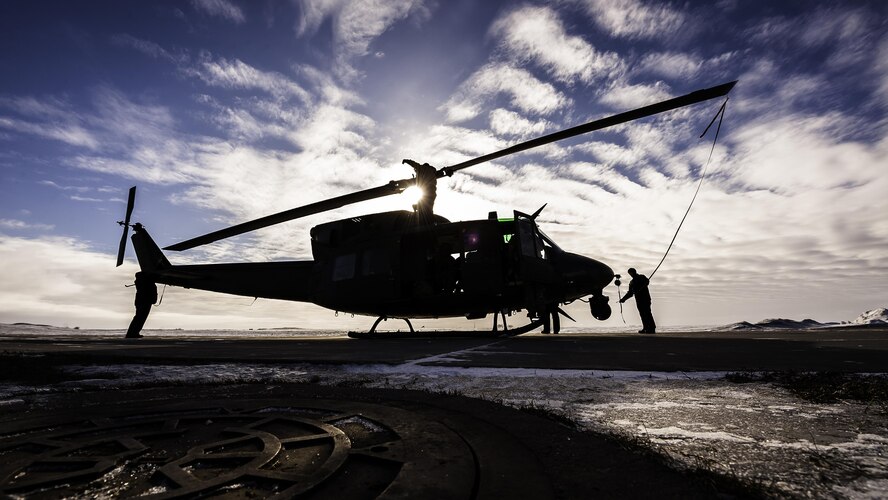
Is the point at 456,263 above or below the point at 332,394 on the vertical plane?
above

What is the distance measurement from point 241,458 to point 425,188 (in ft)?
31.4

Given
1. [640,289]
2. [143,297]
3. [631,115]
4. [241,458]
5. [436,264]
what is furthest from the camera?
[143,297]

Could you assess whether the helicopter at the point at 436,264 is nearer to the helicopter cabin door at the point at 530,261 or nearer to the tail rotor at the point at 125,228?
the helicopter cabin door at the point at 530,261

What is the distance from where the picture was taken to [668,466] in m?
1.44

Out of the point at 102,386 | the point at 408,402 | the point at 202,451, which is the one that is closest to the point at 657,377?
the point at 408,402

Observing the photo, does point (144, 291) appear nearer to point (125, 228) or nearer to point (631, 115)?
point (125, 228)

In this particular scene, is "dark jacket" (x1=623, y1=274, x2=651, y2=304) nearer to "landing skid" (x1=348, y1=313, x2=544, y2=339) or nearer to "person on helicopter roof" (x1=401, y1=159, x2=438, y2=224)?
"landing skid" (x1=348, y1=313, x2=544, y2=339)

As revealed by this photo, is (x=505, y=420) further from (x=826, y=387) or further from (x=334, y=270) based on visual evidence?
(x=334, y=270)

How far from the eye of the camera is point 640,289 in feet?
41.2

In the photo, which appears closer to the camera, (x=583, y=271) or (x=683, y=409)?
(x=683, y=409)

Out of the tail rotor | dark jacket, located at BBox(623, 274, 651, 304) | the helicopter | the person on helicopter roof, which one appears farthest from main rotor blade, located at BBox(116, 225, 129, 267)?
dark jacket, located at BBox(623, 274, 651, 304)

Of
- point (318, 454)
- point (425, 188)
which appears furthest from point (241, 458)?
point (425, 188)

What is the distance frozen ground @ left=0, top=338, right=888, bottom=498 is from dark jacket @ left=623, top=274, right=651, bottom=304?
373 inches

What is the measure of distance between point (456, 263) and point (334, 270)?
3451 millimetres
